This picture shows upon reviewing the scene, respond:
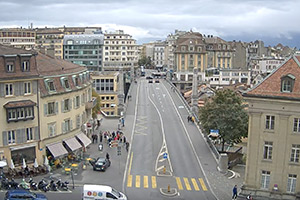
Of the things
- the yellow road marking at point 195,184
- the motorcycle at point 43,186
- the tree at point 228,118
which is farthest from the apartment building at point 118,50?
the motorcycle at point 43,186

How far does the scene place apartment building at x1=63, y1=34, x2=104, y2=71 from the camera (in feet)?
504

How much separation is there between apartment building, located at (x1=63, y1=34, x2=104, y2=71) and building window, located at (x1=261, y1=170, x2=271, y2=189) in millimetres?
124654

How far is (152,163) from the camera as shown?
48062 mm

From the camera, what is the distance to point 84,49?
155 meters

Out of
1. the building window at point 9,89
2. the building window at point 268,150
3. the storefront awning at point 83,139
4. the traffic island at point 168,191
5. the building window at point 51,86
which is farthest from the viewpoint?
the storefront awning at point 83,139

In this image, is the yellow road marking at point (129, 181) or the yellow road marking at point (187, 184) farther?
the yellow road marking at point (129, 181)

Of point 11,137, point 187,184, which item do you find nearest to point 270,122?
point 187,184

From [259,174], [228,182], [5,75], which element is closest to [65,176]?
[5,75]

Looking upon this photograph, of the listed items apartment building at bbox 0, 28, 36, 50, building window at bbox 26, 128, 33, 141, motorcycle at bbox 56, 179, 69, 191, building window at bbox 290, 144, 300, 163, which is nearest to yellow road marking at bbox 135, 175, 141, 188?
motorcycle at bbox 56, 179, 69, 191

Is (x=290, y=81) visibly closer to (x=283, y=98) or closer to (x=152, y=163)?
(x=283, y=98)

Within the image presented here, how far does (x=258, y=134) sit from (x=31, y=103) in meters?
25.5

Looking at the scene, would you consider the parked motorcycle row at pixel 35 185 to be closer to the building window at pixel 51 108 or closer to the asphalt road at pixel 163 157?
the asphalt road at pixel 163 157

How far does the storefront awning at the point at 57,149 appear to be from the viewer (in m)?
45.6

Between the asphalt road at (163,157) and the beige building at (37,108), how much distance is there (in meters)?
9.36
